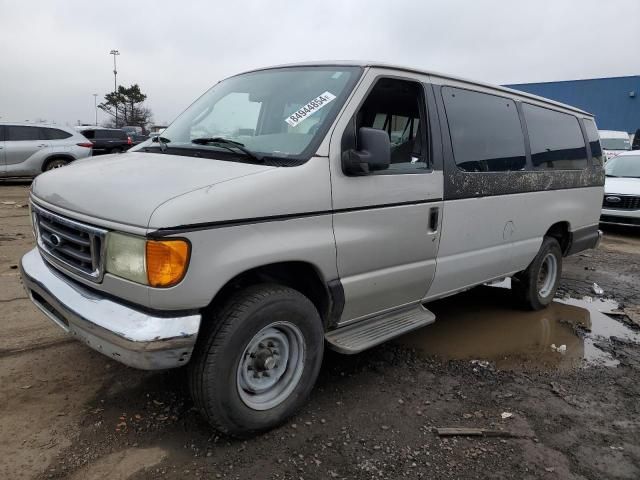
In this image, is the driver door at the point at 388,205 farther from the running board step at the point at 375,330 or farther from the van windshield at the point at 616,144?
the van windshield at the point at 616,144

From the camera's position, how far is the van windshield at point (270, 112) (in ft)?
9.68

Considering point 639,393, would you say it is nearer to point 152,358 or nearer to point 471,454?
point 471,454

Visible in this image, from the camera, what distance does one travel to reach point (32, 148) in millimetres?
13227

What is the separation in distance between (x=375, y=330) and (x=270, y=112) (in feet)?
5.23

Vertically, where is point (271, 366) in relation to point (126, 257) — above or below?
below

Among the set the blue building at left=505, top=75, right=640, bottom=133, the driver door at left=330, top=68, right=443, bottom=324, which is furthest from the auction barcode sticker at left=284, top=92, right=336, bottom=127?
the blue building at left=505, top=75, right=640, bottom=133

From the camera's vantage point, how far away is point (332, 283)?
117 inches

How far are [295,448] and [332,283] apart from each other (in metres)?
0.93

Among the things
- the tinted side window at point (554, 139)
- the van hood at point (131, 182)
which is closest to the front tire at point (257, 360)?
the van hood at point (131, 182)

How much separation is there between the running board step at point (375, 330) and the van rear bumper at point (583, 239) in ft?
8.61

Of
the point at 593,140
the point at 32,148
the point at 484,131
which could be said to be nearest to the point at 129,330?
the point at 484,131

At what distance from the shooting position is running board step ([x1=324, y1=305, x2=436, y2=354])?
312cm

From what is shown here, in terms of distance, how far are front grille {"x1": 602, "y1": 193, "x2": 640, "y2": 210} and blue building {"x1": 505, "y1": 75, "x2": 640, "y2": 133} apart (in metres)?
23.5

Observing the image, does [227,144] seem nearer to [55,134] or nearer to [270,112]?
[270,112]
